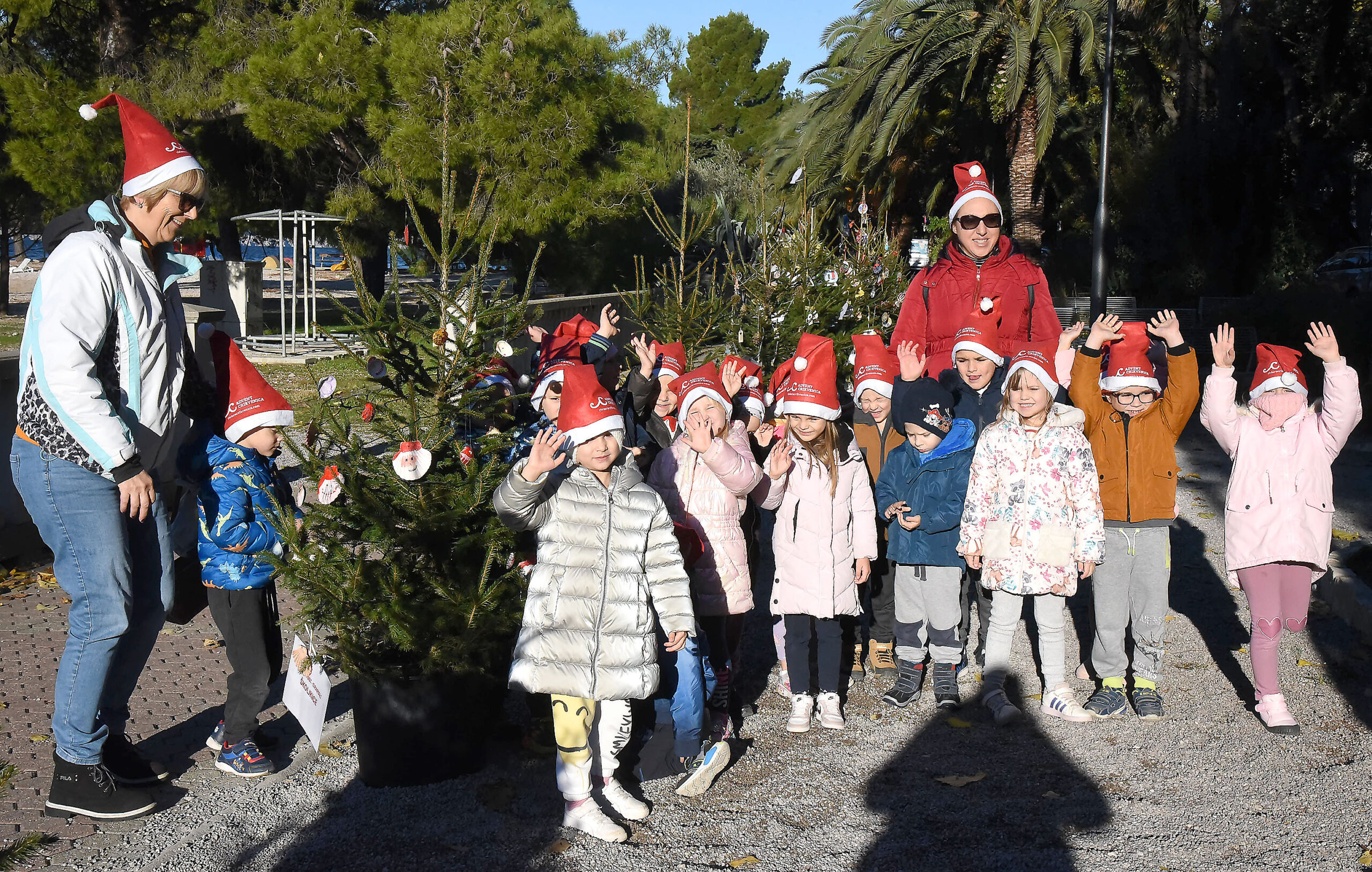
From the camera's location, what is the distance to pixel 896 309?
40.9ft

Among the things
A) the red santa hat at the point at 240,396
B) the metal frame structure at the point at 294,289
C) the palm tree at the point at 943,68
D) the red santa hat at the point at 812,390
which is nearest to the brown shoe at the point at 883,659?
the red santa hat at the point at 812,390

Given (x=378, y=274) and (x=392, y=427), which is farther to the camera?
(x=378, y=274)

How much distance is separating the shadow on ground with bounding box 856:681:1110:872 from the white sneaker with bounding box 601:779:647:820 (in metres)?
0.78

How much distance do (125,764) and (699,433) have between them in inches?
93.3

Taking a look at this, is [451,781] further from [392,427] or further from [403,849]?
[392,427]

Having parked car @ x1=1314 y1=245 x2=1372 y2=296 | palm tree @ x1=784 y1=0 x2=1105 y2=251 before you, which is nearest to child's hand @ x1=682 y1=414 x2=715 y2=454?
palm tree @ x1=784 y1=0 x2=1105 y2=251

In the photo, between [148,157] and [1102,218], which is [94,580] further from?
[1102,218]

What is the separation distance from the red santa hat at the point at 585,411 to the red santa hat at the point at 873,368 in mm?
2016

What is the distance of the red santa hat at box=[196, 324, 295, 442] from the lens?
3.98 metres

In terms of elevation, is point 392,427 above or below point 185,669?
above

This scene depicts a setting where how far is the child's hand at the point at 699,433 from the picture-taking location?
4250 mm

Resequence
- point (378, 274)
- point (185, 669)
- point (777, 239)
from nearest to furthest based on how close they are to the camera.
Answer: point (185, 669)
point (777, 239)
point (378, 274)

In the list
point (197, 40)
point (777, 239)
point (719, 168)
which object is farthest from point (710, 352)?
point (719, 168)

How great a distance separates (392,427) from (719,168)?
33.2m
